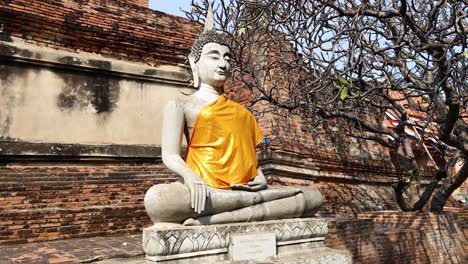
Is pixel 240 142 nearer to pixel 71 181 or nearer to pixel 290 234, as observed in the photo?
pixel 290 234

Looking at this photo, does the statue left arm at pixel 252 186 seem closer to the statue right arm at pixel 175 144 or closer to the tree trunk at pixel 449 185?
the statue right arm at pixel 175 144

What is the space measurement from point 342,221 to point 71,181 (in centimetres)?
404

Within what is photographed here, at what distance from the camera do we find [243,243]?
282cm

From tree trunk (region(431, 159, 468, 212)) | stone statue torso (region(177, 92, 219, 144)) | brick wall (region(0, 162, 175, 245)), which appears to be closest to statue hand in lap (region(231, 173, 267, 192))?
stone statue torso (region(177, 92, 219, 144))

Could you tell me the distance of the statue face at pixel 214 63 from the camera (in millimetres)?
3439

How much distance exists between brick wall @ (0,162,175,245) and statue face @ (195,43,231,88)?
2.99 m

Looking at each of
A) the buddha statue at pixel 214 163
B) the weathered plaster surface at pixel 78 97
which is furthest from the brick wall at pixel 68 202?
the buddha statue at pixel 214 163

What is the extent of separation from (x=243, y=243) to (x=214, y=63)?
1.61m

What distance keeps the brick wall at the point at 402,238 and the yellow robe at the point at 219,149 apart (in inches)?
104

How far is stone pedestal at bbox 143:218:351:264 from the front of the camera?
254 cm

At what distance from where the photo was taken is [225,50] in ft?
11.4

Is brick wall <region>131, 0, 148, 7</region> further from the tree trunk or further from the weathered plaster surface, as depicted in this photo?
the tree trunk

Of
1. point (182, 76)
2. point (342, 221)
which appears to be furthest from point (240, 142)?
point (182, 76)

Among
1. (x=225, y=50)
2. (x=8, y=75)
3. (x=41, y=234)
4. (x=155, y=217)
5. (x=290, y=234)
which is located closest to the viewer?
(x=155, y=217)
